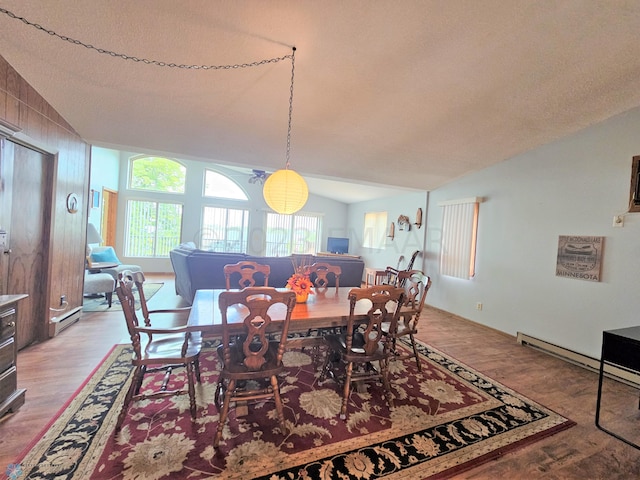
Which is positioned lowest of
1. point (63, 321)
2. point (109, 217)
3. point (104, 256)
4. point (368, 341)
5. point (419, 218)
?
point (63, 321)

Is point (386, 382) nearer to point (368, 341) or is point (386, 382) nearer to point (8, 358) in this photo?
point (368, 341)

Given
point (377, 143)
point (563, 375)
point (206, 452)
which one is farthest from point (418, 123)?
point (206, 452)

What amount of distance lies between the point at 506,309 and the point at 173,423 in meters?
4.22

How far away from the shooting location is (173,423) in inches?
68.0

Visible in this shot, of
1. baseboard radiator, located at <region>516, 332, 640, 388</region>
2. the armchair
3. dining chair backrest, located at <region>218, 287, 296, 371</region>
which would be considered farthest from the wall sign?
the armchair

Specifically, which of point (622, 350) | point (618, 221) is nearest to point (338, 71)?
point (622, 350)

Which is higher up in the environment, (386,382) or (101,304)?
(386,382)

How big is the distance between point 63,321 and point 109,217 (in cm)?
453

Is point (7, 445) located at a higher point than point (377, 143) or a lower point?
lower

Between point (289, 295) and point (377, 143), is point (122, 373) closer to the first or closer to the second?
point (289, 295)

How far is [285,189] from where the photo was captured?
2.34m

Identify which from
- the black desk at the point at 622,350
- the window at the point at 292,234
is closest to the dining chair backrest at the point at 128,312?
the black desk at the point at 622,350

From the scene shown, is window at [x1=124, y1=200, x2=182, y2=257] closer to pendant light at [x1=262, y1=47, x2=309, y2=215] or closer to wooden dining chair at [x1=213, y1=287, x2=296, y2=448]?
pendant light at [x1=262, y1=47, x2=309, y2=215]

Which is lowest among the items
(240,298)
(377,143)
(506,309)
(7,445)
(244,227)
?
(7,445)
